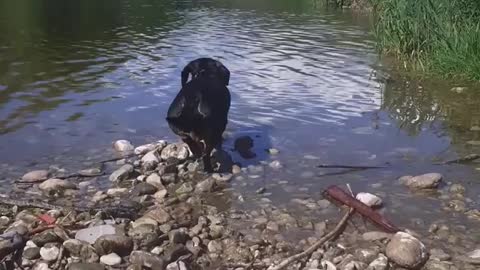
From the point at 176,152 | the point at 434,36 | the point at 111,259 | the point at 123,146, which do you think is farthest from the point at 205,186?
the point at 434,36

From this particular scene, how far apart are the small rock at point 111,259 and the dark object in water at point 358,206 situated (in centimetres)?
201

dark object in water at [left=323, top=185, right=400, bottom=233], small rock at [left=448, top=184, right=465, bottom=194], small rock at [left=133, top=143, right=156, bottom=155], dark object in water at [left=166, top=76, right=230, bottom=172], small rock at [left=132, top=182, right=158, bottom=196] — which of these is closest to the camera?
dark object in water at [left=323, top=185, right=400, bottom=233]

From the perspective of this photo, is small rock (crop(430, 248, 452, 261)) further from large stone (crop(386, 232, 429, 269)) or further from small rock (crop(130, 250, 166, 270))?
small rock (crop(130, 250, 166, 270))

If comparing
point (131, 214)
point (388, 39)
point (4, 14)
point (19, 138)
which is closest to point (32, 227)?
point (131, 214)

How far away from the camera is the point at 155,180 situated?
6.29 metres

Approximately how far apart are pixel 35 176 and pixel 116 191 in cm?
89

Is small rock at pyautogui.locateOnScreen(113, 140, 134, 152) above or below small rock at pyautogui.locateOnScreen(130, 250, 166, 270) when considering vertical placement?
below

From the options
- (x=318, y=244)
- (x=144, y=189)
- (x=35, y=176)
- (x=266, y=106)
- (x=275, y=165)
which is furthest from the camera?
(x=266, y=106)

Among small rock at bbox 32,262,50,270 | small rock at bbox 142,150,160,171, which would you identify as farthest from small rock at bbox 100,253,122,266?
small rock at bbox 142,150,160,171

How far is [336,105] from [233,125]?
1907mm

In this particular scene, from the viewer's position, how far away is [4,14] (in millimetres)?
24453

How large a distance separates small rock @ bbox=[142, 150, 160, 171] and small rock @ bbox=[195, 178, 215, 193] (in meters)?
0.70

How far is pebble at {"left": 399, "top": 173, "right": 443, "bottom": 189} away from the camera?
6216 millimetres

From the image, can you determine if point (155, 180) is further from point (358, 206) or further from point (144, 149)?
point (358, 206)
